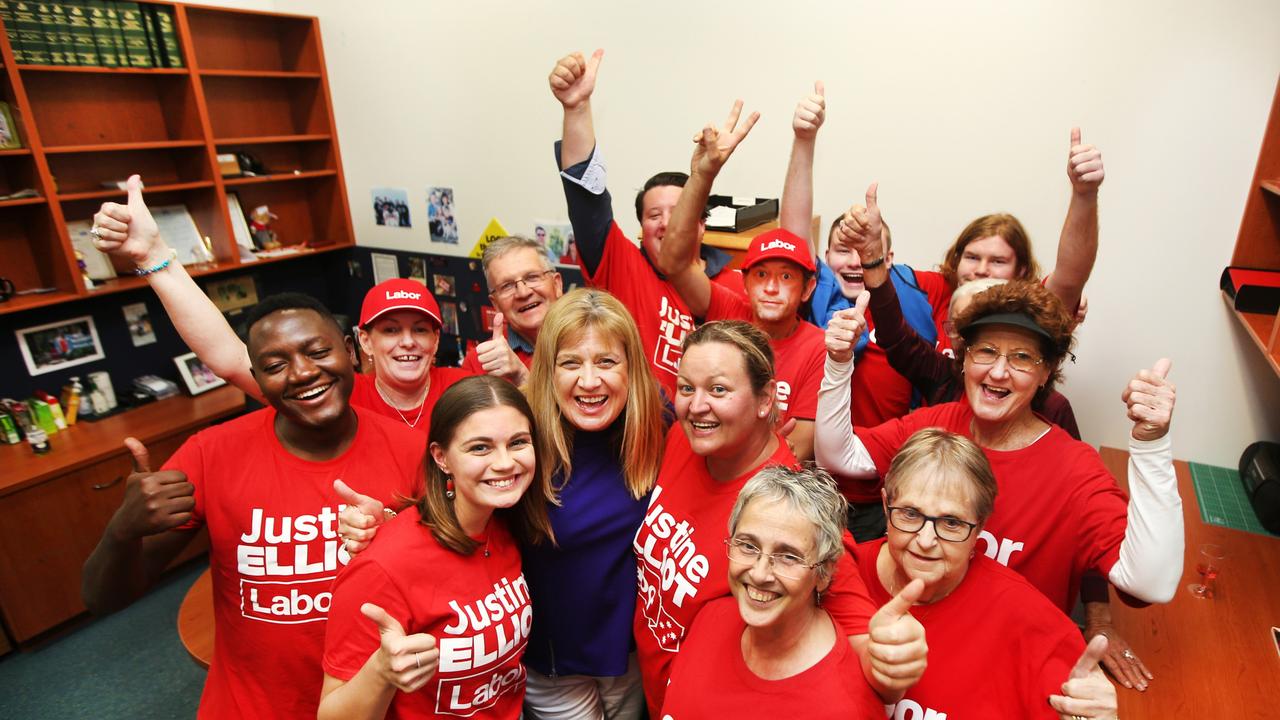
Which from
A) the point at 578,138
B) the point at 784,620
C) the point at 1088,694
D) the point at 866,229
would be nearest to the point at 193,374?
the point at 578,138

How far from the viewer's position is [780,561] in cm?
123

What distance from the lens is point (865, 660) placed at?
4.03ft

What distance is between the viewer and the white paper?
4781 mm

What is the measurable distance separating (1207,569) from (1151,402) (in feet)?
3.93

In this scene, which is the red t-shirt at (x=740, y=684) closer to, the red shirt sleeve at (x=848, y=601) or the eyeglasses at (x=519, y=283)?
the red shirt sleeve at (x=848, y=601)

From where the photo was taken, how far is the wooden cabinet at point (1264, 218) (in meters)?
2.37

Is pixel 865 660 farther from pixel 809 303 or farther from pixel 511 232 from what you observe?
pixel 511 232

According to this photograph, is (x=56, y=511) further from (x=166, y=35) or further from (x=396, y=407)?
(x=166, y=35)

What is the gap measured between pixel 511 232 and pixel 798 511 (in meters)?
3.34

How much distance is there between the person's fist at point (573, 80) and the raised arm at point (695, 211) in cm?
40

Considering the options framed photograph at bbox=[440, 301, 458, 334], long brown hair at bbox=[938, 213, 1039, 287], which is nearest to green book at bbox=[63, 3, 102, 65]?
framed photograph at bbox=[440, 301, 458, 334]

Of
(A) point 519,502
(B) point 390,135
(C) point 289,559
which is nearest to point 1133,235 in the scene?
(A) point 519,502

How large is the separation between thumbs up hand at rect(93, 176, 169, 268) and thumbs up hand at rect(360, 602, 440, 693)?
1.21 meters

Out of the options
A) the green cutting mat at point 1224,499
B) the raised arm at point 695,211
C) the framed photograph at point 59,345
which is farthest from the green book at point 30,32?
the green cutting mat at point 1224,499
